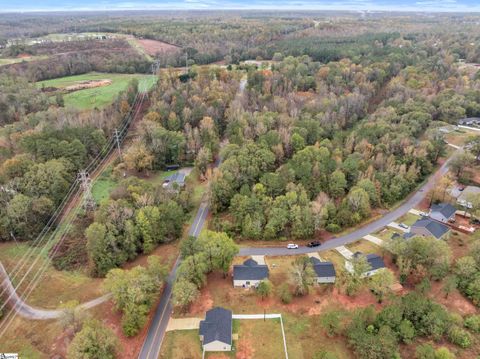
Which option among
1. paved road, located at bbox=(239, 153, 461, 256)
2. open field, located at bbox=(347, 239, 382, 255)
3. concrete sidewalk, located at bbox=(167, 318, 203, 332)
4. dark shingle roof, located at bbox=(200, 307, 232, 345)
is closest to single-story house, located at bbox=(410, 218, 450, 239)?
paved road, located at bbox=(239, 153, 461, 256)

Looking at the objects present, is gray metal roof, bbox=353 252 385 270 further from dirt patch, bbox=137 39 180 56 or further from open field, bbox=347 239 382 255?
dirt patch, bbox=137 39 180 56

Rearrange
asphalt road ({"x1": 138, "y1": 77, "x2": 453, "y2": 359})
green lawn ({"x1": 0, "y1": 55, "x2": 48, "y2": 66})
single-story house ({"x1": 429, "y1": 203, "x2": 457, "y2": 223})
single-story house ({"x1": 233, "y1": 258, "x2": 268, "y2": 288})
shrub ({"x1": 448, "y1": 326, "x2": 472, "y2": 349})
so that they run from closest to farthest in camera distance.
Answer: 1. shrub ({"x1": 448, "y1": 326, "x2": 472, "y2": 349})
2. asphalt road ({"x1": 138, "y1": 77, "x2": 453, "y2": 359})
3. single-story house ({"x1": 233, "y1": 258, "x2": 268, "y2": 288})
4. single-story house ({"x1": 429, "y1": 203, "x2": 457, "y2": 223})
5. green lawn ({"x1": 0, "y1": 55, "x2": 48, "y2": 66})

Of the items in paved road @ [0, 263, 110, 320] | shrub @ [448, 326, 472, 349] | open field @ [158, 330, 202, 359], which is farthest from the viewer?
paved road @ [0, 263, 110, 320]

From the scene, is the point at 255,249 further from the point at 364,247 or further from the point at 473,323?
the point at 473,323

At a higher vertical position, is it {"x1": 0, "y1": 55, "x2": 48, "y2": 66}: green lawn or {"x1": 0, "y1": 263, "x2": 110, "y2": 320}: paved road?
{"x1": 0, "y1": 55, "x2": 48, "y2": 66}: green lawn

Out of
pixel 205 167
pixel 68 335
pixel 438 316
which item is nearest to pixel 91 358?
pixel 68 335

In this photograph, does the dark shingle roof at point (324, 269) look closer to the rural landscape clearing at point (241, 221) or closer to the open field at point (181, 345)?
the rural landscape clearing at point (241, 221)
